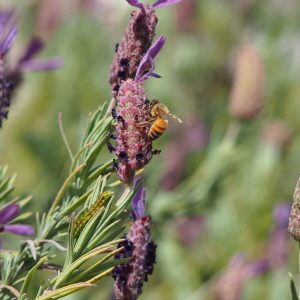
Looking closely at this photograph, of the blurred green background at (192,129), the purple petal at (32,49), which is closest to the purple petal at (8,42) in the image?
the purple petal at (32,49)

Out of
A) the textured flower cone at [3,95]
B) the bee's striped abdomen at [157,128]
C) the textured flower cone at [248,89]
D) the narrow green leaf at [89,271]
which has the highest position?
the textured flower cone at [248,89]

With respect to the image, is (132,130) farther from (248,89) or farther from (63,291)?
(248,89)

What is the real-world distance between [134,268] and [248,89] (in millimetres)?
949

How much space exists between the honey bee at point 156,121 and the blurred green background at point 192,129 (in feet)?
1.90

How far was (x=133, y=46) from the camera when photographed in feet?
2.12

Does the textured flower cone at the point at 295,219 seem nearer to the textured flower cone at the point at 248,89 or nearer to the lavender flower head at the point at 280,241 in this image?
the textured flower cone at the point at 248,89

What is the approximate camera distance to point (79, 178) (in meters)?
0.68

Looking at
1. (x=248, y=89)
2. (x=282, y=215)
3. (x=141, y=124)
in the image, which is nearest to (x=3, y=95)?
(x=141, y=124)

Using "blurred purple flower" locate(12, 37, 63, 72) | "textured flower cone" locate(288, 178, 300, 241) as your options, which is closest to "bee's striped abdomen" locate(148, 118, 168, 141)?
"textured flower cone" locate(288, 178, 300, 241)

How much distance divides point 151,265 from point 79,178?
0.10 meters

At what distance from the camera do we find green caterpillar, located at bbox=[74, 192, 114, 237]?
1.84 feet

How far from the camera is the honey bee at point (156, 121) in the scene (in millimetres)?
615

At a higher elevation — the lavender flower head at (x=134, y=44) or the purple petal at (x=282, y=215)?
the purple petal at (x=282, y=215)

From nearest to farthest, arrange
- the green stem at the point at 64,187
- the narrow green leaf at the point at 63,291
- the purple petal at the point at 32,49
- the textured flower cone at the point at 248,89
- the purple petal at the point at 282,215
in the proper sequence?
the narrow green leaf at the point at 63,291 → the green stem at the point at 64,187 → the purple petal at the point at 32,49 → the textured flower cone at the point at 248,89 → the purple petal at the point at 282,215
